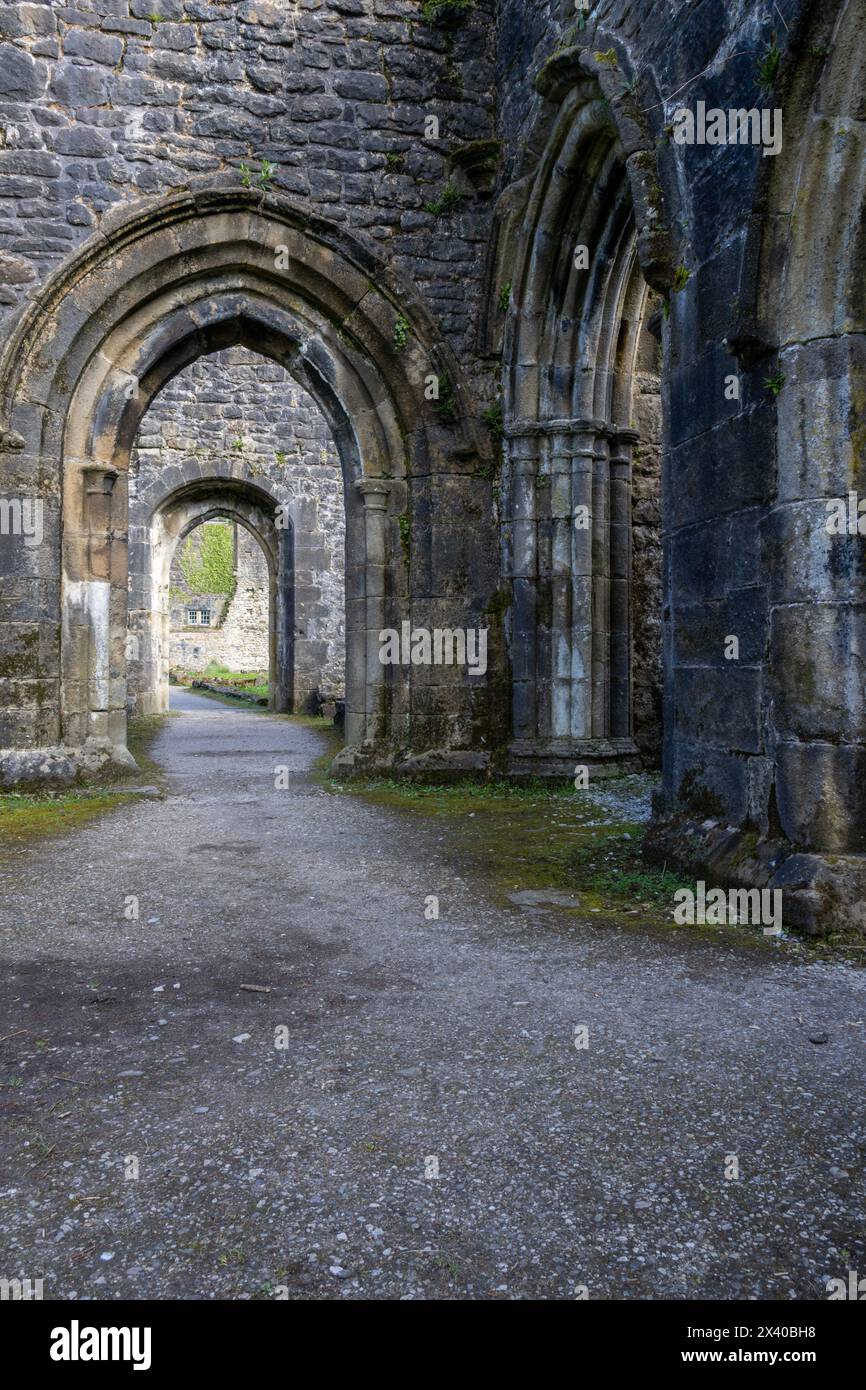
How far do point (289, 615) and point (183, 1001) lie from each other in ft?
40.9

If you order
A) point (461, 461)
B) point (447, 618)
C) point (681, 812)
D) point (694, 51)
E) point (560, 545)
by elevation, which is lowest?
point (681, 812)

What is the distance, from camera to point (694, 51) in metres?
4.24

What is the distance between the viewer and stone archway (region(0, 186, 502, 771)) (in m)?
6.82

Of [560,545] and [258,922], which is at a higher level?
[560,545]

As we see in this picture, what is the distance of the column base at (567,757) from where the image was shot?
6.91m

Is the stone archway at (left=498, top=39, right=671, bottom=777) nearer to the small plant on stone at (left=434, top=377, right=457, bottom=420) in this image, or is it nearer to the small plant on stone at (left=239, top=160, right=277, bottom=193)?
the small plant on stone at (left=434, top=377, right=457, bottom=420)

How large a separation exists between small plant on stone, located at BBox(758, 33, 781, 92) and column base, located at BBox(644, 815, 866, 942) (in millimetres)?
2822

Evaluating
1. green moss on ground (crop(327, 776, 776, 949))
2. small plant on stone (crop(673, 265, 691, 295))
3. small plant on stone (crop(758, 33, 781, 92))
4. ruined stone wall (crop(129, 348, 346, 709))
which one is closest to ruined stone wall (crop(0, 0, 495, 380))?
small plant on stone (crop(673, 265, 691, 295))

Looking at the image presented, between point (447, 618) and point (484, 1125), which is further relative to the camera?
point (447, 618)

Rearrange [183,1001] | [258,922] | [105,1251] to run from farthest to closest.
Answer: [258,922]
[183,1001]
[105,1251]

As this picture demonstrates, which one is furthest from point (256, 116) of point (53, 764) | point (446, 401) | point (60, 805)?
point (60, 805)

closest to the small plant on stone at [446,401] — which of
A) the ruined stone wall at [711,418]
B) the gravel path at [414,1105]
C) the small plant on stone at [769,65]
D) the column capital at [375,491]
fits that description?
the column capital at [375,491]

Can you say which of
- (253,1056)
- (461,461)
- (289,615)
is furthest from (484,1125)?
(289,615)

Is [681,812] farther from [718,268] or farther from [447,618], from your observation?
[447,618]
